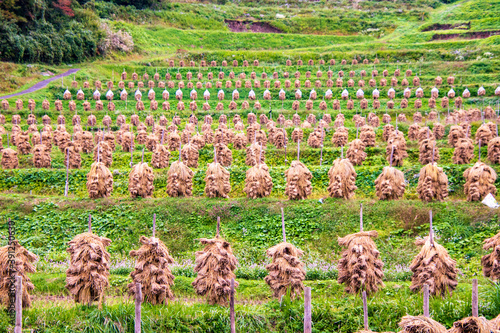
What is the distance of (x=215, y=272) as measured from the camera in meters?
15.2

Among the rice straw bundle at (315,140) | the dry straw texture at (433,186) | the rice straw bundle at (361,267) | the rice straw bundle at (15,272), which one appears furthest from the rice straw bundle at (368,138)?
the rice straw bundle at (15,272)

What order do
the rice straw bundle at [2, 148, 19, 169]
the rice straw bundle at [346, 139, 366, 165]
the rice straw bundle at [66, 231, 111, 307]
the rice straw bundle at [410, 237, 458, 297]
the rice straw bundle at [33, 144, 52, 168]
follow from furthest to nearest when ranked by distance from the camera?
the rice straw bundle at [33, 144, 52, 168], the rice straw bundle at [2, 148, 19, 169], the rice straw bundle at [346, 139, 366, 165], the rice straw bundle at [410, 237, 458, 297], the rice straw bundle at [66, 231, 111, 307]

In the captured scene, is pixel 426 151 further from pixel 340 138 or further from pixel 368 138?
pixel 340 138

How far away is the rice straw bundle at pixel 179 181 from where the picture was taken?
25359mm

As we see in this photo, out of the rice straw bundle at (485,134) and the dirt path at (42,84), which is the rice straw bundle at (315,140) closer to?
the rice straw bundle at (485,134)

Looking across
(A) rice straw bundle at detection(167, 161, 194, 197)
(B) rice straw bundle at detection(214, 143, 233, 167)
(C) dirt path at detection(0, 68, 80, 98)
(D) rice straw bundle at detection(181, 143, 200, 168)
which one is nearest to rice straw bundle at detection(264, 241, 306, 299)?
(A) rice straw bundle at detection(167, 161, 194, 197)

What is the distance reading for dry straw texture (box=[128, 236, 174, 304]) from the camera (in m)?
14.8

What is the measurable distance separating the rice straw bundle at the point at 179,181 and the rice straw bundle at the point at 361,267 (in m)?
11.7

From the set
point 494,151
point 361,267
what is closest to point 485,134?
point 494,151

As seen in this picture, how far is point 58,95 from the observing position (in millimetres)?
51812

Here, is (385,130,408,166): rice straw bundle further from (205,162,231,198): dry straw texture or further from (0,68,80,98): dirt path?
(0,68,80,98): dirt path

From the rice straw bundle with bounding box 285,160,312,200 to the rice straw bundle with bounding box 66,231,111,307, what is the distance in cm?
1111

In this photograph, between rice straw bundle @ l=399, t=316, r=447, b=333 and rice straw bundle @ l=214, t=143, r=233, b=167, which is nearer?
rice straw bundle @ l=399, t=316, r=447, b=333

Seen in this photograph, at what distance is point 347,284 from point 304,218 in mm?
7293
